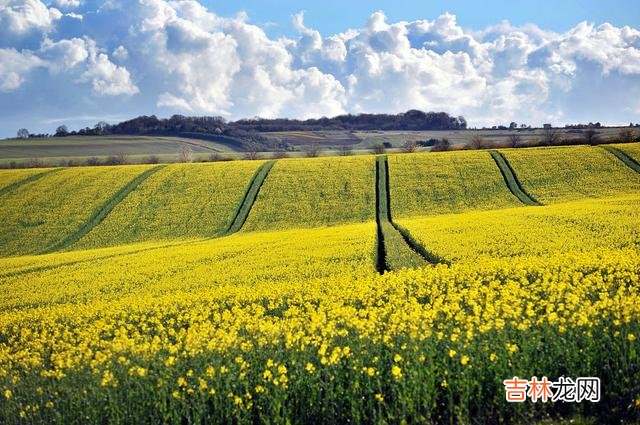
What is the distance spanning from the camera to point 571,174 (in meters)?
48.8

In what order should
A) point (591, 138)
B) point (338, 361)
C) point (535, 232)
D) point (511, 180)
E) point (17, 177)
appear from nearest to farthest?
1. point (338, 361)
2. point (535, 232)
3. point (511, 180)
4. point (17, 177)
5. point (591, 138)

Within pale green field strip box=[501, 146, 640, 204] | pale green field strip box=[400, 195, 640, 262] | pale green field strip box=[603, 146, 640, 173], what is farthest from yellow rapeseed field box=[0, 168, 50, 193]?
pale green field strip box=[603, 146, 640, 173]

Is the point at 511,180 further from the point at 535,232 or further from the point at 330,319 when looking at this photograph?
the point at 330,319

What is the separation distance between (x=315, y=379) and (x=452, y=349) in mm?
2283

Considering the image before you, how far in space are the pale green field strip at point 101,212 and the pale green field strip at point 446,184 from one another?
21.5 metres

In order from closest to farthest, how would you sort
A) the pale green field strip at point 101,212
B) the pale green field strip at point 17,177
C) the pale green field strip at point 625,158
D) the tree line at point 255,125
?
the pale green field strip at point 101,212 → the pale green field strip at point 625,158 → the pale green field strip at point 17,177 → the tree line at point 255,125

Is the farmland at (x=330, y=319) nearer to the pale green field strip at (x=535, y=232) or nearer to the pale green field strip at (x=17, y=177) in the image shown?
the pale green field strip at (x=535, y=232)

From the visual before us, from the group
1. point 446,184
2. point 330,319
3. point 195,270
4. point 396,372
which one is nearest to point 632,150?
point 446,184

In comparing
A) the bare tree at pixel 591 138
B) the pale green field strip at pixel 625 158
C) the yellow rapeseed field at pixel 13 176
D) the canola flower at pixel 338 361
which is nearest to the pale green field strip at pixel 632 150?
the pale green field strip at pixel 625 158

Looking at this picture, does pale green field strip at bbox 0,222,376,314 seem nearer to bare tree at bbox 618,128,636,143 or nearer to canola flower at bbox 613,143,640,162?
canola flower at bbox 613,143,640,162

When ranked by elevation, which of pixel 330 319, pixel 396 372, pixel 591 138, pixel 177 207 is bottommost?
pixel 330 319

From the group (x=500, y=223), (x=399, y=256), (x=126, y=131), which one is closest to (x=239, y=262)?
(x=399, y=256)

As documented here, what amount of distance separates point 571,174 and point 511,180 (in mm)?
4595

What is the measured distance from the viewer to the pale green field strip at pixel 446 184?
144 ft
